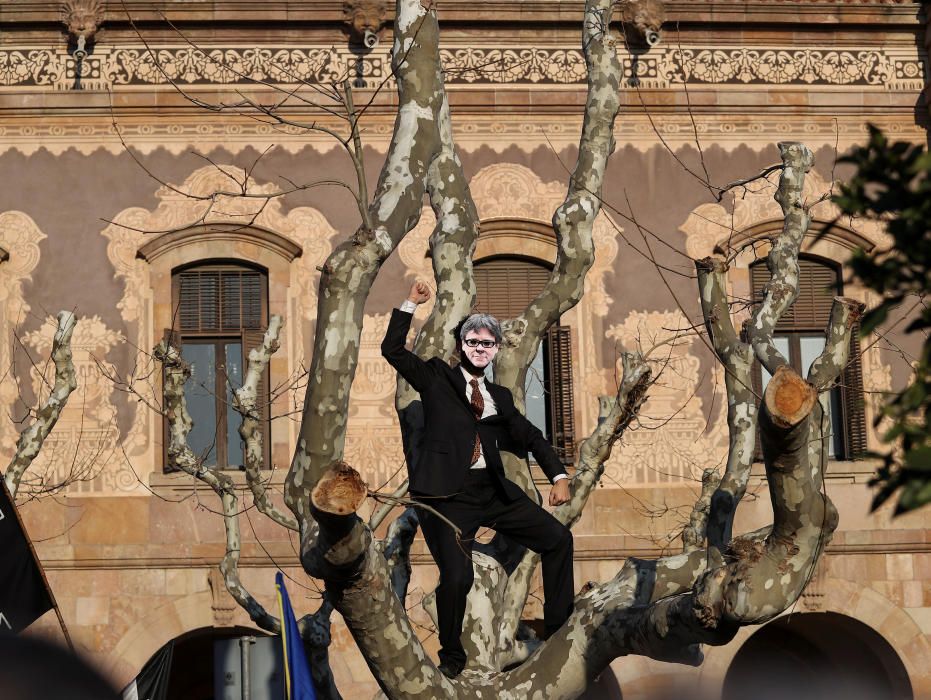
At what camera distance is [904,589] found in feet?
57.2

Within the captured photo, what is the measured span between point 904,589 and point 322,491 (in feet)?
39.1

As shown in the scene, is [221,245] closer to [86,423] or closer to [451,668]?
[86,423]

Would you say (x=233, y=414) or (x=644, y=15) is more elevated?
(x=644, y=15)

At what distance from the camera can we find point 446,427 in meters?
8.33

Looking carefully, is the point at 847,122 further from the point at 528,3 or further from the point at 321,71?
the point at 321,71

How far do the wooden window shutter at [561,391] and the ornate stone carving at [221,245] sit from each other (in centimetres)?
240

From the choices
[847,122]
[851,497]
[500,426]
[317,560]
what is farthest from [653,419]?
[317,560]

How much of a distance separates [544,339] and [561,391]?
548 millimetres

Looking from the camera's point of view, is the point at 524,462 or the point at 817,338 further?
the point at 817,338

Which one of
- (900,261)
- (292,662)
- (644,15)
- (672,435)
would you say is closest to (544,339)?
(672,435)

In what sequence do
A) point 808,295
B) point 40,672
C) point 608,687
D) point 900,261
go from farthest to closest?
point 808,295 → point 608,687 → point 40,672 → point 900,261

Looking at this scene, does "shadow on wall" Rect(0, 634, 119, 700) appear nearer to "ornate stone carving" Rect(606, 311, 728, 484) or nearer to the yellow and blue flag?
the yellow and blue flag

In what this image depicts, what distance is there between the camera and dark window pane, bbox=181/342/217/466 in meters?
17.4

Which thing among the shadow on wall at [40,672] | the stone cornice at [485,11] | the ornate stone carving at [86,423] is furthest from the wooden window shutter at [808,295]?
the shadow on wall at [40,672]
